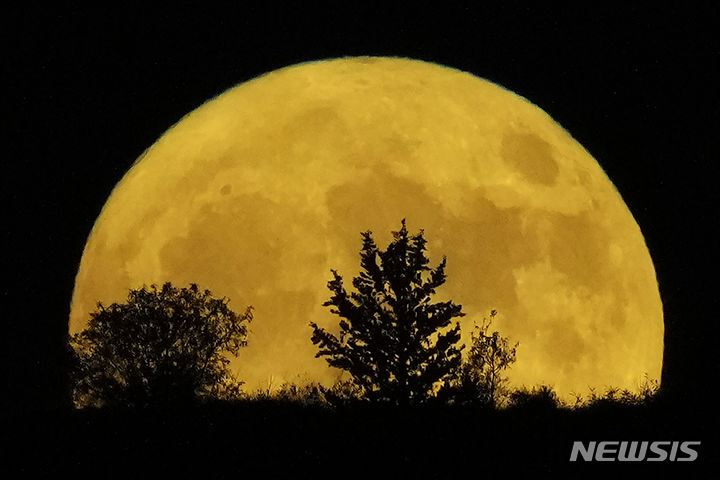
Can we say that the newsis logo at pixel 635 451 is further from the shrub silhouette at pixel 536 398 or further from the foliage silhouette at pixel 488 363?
the shrub silhouette at pixel 536 398

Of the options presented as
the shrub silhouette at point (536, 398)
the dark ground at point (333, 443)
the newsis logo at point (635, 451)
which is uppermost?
the shrub silhouette at point (536, 398)

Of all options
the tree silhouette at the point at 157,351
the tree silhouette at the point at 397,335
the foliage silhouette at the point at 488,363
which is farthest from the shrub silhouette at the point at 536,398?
the tree silhouette at the point at 157,351

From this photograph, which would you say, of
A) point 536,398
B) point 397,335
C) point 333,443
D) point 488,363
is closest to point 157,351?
point 397,335

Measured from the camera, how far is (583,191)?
Answer: 2581cm

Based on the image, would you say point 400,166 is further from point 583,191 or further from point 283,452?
point 283,452

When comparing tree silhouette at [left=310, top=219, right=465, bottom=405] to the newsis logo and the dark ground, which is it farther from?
the newsis logo

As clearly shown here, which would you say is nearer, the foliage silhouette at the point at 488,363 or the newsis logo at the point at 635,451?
the newsis logo at the point at 635,451

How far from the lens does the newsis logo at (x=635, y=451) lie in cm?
1220

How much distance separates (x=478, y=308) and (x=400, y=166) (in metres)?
4.96

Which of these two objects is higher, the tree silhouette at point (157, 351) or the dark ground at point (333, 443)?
the tree silhouette at point (157, 351)

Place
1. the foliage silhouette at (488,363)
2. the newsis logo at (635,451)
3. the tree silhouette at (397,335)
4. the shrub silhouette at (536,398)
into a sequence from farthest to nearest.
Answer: the shrub silhouette at (536,398)
the foliage silhouette at (488,363)
the tree silhouette at (397,335)
the newsis logo at (635,451)

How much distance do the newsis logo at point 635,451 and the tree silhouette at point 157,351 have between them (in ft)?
33.3

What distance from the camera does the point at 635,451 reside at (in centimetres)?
1260

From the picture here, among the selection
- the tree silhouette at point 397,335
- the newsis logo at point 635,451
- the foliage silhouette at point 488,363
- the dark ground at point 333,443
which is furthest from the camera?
the foliage silhouette at point 488,363
